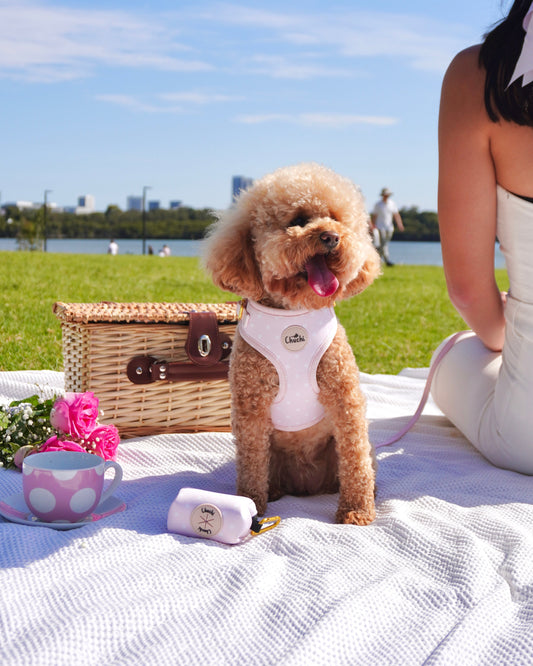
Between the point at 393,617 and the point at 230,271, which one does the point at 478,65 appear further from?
the point at 393,617

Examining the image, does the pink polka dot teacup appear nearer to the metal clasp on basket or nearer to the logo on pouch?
the logo on pouch

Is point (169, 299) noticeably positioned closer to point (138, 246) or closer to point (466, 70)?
point (466, 70)

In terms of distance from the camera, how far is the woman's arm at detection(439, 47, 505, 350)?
7.90 ft

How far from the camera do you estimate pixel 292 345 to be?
2.13 meters

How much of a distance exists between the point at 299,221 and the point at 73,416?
1084 millimetres

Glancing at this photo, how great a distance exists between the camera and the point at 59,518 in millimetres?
2033

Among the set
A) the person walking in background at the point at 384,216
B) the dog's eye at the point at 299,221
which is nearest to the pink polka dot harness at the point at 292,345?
the dog's eye at the point at 299,221

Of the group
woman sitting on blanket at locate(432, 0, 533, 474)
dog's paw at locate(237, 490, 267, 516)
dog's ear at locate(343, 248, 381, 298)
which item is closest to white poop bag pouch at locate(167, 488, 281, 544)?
dog's paw at locate(237, 490, 267, 516)

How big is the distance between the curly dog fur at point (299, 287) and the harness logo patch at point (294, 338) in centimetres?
8

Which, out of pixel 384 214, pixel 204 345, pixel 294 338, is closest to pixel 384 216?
pixel 384 214

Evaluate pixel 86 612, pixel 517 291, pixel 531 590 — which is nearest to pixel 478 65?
pixel 517 291

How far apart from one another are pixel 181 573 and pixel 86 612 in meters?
0.29

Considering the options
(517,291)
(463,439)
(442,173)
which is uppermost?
(442,173)

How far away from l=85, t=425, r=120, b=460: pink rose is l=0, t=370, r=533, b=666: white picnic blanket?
14 cm
